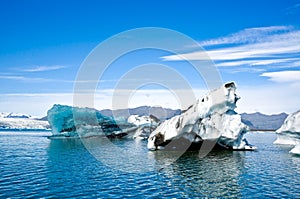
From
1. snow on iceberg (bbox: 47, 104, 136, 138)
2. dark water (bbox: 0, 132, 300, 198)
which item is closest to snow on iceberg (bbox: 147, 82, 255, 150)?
dark water (bbox: 0, 132, 300, 198)

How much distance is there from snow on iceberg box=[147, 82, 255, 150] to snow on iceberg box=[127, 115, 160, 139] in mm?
46711

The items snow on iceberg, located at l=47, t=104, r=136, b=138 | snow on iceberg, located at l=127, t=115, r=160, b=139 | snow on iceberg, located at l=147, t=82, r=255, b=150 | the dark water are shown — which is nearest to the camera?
the dark water

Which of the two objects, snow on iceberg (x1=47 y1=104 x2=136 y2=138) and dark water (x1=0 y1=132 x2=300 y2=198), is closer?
dark water (x1=0 y1=132 x2=300 y2=198)

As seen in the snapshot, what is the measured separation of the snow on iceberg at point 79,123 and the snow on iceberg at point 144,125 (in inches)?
137

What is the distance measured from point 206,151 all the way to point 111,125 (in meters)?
53.7

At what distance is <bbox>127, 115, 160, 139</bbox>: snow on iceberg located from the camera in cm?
9788

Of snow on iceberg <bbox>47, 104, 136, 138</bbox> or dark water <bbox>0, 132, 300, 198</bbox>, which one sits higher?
snow on iceberg <bbox>47, 104, 136, 138</bbox>

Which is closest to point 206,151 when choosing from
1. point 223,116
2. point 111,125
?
point 223,116

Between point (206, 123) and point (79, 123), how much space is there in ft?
165

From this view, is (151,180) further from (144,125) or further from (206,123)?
(144,125)

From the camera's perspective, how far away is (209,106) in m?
48.6

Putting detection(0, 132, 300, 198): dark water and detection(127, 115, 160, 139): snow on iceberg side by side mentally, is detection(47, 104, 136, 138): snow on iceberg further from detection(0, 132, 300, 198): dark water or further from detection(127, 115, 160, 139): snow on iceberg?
detection(0, 132, 300, 198): dark water

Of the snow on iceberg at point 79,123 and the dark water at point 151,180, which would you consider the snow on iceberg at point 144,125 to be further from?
the dark water at point 151,180

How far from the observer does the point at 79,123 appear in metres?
89.3
